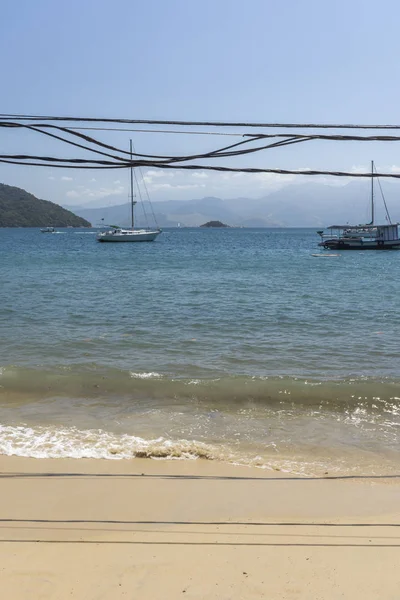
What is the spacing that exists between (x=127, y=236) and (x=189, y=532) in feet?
255

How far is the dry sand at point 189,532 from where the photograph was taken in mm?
4266

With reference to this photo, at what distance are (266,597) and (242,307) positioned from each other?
17.1 m

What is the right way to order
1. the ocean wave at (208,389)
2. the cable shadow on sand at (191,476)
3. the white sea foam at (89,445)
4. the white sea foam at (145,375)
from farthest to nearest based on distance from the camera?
the white sea foam at (145,375)
the ocean wave at (208,389)
the white sea foam at (89,445)
the cable shadow on sand at (191,476)

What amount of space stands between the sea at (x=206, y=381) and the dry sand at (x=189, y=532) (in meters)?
0.57

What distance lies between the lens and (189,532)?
205 inches

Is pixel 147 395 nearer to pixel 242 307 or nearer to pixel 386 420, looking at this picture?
pixel 386 420

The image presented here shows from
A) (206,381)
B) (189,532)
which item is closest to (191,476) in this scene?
(189,532)

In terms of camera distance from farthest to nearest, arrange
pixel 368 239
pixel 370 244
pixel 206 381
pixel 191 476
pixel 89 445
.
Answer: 1. pixel 368 239
2. pixel 370 244
3. pixel 206 381
4. pixel 89 445
5. pixel 191 476

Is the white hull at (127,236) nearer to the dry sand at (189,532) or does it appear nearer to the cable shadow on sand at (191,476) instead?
the dry sand at (189,532)

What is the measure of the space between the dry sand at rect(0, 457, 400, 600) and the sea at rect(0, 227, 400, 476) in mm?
575

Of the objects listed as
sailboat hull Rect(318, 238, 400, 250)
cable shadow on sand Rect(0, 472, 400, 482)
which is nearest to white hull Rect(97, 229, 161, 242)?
sailboat hull Rect(318, 238, 400, 250)

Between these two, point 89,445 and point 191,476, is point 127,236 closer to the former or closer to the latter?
point 89,445

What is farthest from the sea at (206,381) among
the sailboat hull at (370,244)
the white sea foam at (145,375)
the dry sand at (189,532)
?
the sailboat hull at (370,244)

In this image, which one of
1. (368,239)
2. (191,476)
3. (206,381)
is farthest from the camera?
(368,239)
